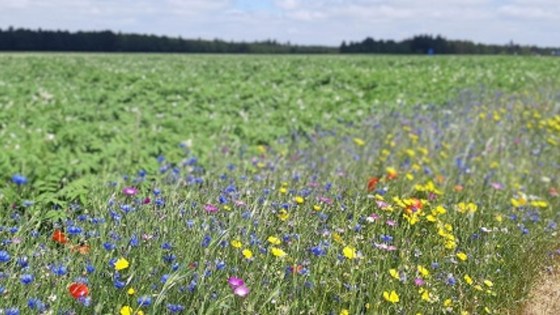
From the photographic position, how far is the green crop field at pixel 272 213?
10.3 feet

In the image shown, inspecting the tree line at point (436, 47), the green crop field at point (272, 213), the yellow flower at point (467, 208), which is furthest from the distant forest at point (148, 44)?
the yellow flower at point (467, 208)

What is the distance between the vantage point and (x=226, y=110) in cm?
1145

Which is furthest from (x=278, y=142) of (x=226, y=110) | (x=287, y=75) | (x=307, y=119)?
(x=287, y=75)

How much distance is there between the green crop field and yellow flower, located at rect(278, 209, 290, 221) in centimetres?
4

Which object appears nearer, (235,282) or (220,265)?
(235,282)

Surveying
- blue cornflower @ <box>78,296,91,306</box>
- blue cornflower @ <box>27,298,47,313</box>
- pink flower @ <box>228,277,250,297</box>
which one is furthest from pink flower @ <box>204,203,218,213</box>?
blue cornflower @ <box>27,298,47,313</box>

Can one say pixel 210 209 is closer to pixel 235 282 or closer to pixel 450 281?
pixel 235 282

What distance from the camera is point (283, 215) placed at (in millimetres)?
4051

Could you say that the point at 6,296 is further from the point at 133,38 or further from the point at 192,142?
the point at 133,38

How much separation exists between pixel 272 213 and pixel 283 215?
0.14m

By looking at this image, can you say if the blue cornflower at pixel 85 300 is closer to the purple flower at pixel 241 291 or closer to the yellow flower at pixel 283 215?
the purple flower at pixel 241 291

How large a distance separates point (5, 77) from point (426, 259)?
1724cm

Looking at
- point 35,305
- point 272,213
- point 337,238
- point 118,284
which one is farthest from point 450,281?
point 35,305

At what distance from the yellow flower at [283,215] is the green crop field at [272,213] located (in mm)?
38
